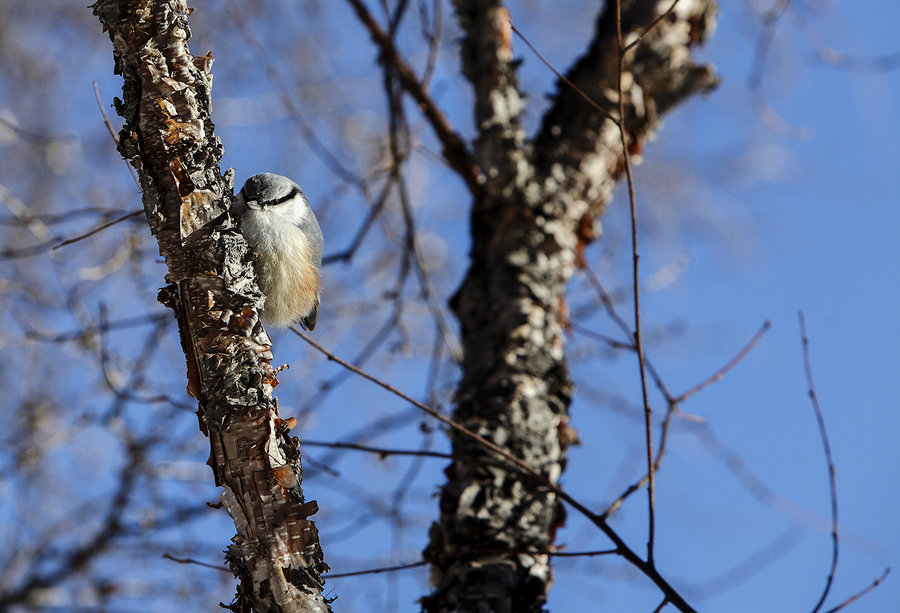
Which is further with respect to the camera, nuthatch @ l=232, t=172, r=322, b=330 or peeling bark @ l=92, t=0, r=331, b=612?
nuthatch @ l=232, t=172, r=322, b=330

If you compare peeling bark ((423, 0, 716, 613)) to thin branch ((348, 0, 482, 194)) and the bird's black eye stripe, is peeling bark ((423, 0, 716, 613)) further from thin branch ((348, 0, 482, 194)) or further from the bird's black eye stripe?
the bird's black eye stripe

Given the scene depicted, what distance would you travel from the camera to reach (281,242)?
5.36 feet

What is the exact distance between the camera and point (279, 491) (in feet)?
3.57

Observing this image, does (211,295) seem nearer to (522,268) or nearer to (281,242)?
(281,242)

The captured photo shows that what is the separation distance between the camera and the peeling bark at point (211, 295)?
3.54ft

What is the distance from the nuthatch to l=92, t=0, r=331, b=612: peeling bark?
424 mm

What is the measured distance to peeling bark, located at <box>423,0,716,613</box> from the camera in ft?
5.44

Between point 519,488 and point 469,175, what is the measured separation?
37.3 inches

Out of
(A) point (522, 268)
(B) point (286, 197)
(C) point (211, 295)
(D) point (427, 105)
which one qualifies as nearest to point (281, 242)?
(B) point (286, 197)

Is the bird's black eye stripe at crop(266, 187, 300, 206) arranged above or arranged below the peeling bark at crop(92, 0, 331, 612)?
above

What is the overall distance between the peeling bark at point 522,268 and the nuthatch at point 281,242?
19.6 inches

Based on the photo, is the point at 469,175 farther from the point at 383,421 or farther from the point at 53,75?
the point at 53,75

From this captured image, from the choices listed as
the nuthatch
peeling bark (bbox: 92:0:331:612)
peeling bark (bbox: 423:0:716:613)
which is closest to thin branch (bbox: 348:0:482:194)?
peeling bark (bbox: 423:0:716:613)

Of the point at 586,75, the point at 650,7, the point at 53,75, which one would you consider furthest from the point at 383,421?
the point at 53,75
